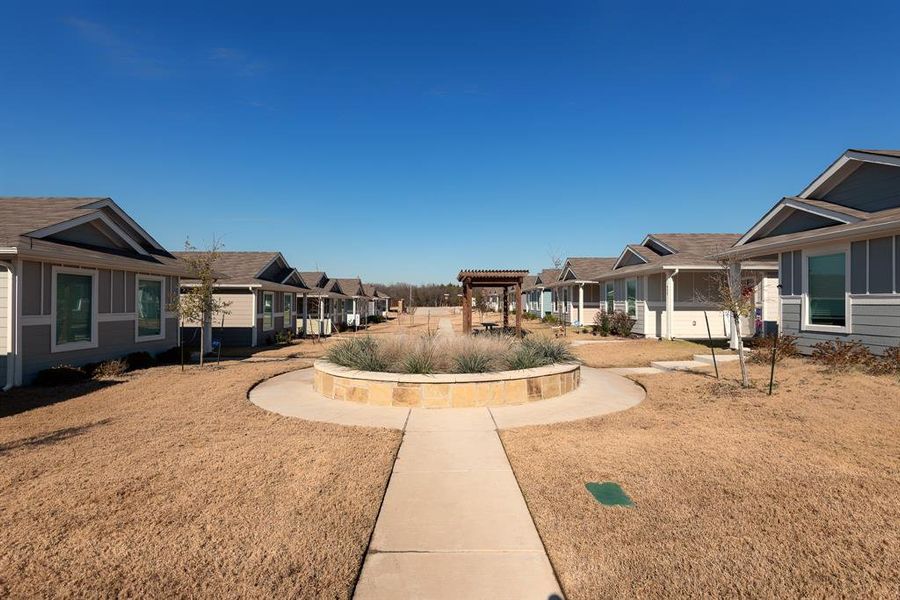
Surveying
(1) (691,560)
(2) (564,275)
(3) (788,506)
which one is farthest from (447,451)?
(2) (564,275)

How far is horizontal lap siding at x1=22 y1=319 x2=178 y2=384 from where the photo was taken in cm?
909

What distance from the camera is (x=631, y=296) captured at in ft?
69.6

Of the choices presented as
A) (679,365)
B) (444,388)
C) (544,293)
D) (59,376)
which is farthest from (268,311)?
(544,293)

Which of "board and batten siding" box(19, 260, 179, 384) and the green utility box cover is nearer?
the green utility box cover

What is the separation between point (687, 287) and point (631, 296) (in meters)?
3.25

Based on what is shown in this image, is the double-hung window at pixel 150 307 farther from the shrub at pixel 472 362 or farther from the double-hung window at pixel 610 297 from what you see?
the double-hung window at pixel 610 297

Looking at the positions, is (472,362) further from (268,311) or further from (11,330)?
(268,311)

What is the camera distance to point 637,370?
435 inches

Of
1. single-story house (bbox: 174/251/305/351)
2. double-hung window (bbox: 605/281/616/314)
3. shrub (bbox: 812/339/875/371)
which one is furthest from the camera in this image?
double-hung window (bbox: 605/281/616/314)

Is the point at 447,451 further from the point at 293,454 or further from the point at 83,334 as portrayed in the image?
the point at 83,334

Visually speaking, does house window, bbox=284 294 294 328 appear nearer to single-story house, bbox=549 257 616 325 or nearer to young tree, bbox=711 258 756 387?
single-story house, bbox=549 257 616 325

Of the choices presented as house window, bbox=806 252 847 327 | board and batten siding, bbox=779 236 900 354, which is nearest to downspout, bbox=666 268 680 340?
house window, bbox=806 252 847 327

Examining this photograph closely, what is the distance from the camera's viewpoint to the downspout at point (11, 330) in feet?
28.3

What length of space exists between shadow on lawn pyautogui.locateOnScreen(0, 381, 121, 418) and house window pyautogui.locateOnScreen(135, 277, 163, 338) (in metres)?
3.52
